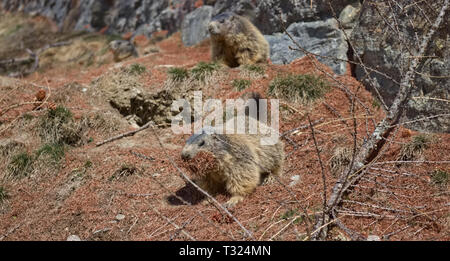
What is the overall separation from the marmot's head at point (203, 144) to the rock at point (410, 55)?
110 inches

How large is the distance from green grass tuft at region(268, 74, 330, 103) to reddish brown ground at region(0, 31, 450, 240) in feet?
0.65

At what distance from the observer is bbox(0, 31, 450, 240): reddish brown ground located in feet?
15.7

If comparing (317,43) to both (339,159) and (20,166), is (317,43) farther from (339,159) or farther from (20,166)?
(20,166)

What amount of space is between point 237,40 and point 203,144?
16.9 feet

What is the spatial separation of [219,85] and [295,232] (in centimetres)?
564

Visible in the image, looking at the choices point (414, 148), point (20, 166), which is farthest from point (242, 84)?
point (20, 166)

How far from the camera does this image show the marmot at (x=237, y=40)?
10242 millimetres

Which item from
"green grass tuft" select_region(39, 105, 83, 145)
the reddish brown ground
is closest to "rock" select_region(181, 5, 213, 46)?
the reddish brown ground

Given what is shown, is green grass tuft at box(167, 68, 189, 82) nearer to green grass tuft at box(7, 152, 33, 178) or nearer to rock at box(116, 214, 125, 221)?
green grass tuft at box(7, 152, 33, 178)

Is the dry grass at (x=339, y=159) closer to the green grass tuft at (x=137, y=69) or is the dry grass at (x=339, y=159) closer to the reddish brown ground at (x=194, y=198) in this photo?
the reddish brown ground at (x=194, y=198)

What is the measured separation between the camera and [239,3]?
13219 millimetres

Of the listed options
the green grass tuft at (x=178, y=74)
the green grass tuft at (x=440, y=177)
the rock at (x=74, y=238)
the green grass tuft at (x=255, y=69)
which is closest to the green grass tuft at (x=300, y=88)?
the green grass tuft at (x=255, y=69)

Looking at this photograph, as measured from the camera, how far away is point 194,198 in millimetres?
6254

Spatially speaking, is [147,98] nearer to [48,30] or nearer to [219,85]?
[219,85]
